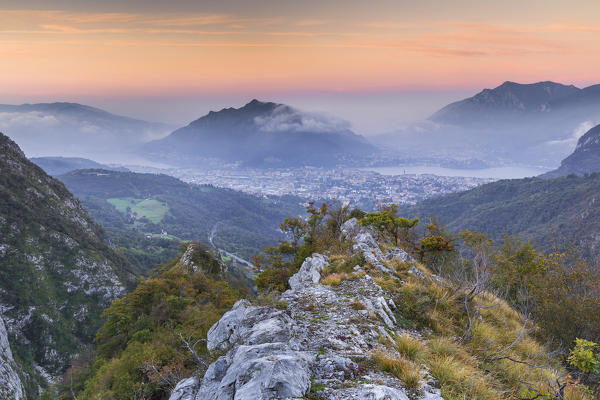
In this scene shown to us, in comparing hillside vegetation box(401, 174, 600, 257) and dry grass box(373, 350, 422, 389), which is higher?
dry grass box(373, 350, 422, 389)

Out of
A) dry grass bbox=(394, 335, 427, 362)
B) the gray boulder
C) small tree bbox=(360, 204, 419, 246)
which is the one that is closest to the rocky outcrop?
small tree bbox=(360, 204, 419, 246)

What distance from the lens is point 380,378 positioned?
549 centimetres

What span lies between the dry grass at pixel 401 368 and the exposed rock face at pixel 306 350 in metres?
0.13

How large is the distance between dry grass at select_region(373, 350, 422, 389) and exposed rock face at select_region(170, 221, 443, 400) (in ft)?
0.41

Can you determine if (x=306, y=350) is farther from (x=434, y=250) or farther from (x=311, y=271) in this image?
(x=434, y=250)

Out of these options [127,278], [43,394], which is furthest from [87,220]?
[43,394]

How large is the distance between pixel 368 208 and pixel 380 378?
7741 inches

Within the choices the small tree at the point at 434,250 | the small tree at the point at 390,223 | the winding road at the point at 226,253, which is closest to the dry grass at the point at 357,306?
the small tree at the point at 434,250

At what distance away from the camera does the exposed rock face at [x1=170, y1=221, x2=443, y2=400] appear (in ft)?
15.5

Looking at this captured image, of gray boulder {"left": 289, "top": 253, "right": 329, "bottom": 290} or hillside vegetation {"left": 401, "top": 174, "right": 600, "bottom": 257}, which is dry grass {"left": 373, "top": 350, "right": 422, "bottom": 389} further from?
hillside vegetation {"left": 401, "top": 174, "right": 600, "bottom": 257}

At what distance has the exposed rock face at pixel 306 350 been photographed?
4.73 meters

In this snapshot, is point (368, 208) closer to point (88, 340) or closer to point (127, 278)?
point (127, 278)

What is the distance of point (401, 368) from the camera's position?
5.55m

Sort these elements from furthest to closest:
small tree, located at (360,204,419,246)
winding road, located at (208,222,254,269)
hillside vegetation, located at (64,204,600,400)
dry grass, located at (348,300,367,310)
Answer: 1. winding road, located at (208,222,254,269)
2. small tree, located at (360,204,419,246)
3. dry grass, located at (348,300,367,310)
4. hillside vegetation, located at (64,204,600,400)
